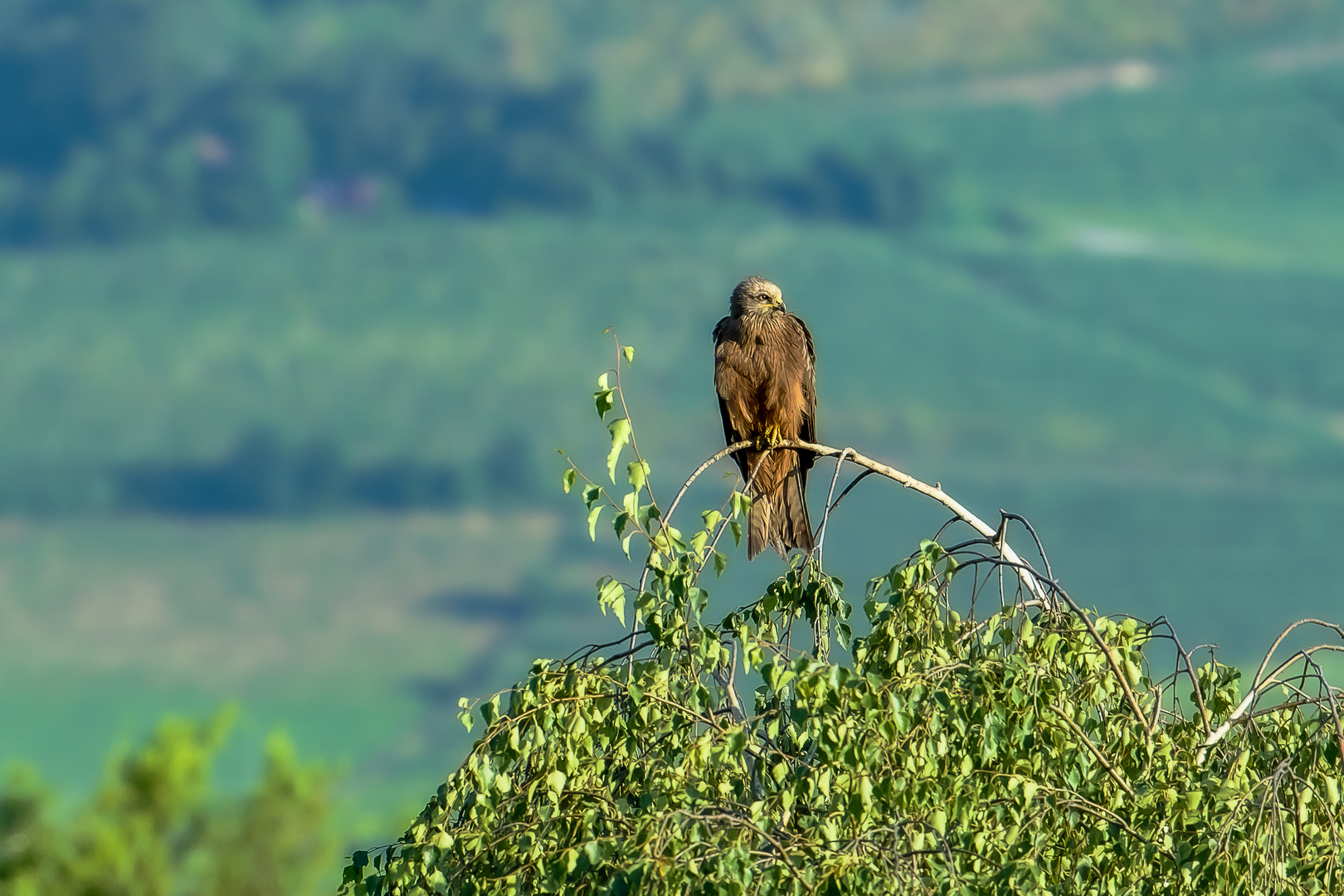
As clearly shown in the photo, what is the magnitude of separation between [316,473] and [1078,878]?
3320 inches

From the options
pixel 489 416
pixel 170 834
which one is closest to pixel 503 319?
pixel 489 416

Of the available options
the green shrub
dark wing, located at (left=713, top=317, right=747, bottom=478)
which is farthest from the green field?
dark wing, located at (left=713, top=317, right=747, bottom=478)

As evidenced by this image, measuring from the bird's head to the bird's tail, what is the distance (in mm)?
1270

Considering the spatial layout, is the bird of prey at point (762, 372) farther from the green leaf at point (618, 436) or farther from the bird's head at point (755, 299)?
the green leaf at point (618, 436)

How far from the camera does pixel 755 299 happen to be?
7.58 metres

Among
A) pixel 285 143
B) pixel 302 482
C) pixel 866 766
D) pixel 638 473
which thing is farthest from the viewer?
pixel 285 143

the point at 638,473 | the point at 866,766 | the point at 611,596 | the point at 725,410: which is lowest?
the point at 866,766

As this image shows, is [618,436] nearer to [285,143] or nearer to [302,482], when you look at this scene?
[302,482]

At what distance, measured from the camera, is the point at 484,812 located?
4297 mm

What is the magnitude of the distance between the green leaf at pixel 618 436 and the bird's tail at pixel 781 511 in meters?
1.72

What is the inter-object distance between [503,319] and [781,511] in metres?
89.6

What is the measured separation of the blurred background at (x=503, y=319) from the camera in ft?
245

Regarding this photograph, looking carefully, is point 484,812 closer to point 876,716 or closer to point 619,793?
point 619,793

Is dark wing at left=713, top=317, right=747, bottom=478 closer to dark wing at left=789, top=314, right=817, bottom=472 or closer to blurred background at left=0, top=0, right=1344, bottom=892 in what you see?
dark wing at left=789, top=314, right=817, bottom=472
